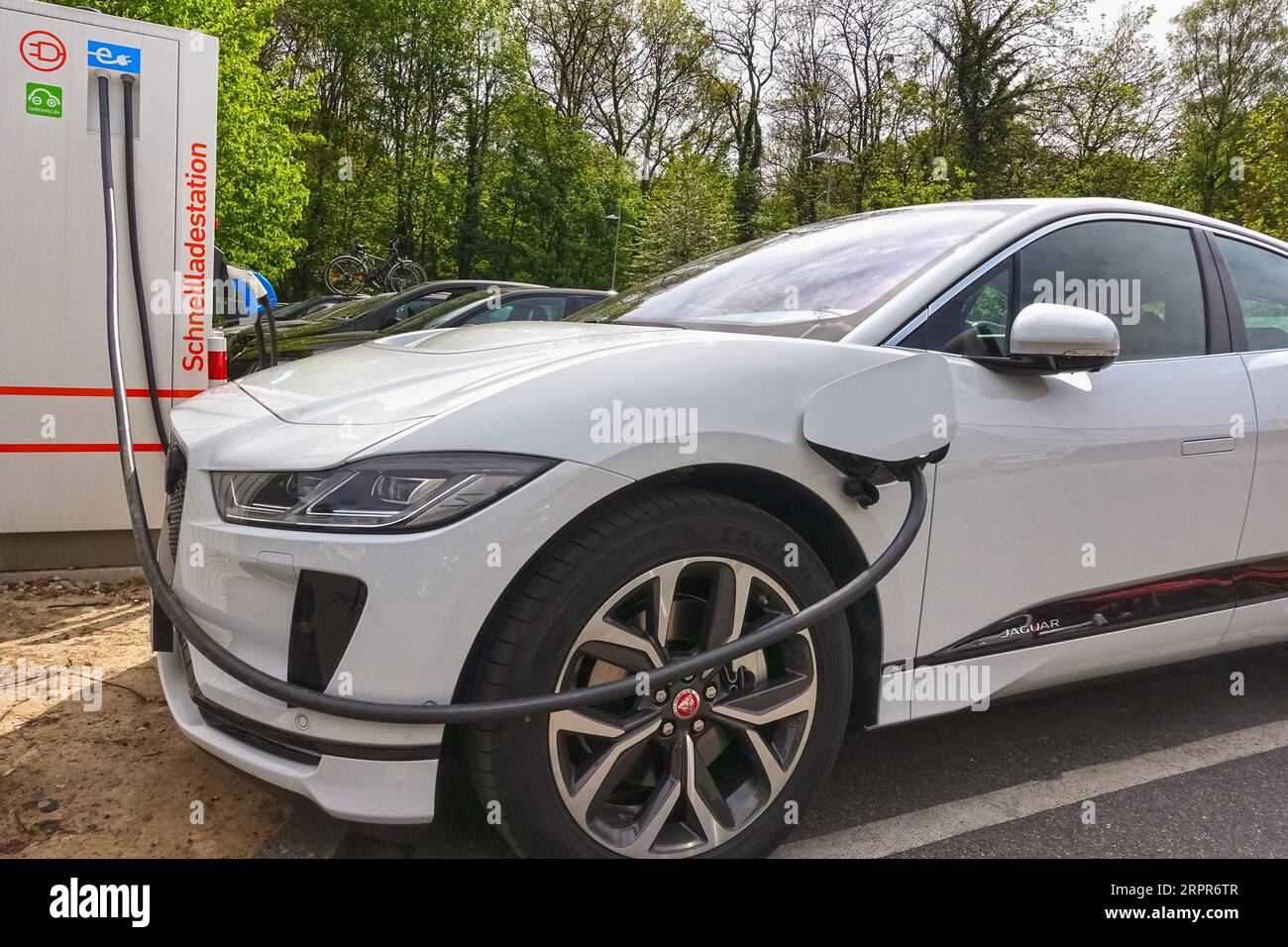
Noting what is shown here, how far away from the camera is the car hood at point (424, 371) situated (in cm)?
188

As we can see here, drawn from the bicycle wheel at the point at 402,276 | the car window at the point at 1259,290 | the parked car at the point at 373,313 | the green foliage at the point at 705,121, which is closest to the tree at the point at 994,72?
the green foliage at the point at 705,121

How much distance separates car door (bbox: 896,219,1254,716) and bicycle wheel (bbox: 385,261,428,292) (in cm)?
1950

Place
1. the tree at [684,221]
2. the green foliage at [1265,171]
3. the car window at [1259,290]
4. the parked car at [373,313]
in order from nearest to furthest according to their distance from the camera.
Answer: the car window at [1259,290] < the parked car at [373,313] < the green foliage at [1265,171] < the tree at [684,221]

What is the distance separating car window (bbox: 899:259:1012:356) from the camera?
90.6 inches

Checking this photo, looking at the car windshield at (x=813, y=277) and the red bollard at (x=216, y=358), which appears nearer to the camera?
the car windshield at (x=813, y=277)

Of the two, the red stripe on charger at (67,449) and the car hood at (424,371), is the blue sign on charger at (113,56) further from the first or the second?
the car hood at (424,371)

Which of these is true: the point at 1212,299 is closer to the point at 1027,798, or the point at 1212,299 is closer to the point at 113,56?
the point at 1027,798

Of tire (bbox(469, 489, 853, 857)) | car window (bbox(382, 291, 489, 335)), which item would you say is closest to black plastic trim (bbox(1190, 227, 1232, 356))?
tire (bbox(469, 489, 853, 857))

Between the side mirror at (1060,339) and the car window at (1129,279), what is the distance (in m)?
0.26

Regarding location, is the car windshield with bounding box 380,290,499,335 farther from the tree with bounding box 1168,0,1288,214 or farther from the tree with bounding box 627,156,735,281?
the tree with bounding box 1168,0,1288,214

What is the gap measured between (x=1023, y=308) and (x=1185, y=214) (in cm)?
101

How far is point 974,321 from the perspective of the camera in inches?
93.7
